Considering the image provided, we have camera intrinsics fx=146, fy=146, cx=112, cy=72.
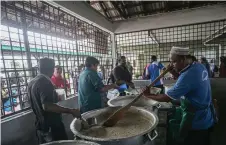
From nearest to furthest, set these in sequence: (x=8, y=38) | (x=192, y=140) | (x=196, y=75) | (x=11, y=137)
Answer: (x=196, y=75) < (x=192, y=140) < (x=11, y=137) < (x=8, y=38)

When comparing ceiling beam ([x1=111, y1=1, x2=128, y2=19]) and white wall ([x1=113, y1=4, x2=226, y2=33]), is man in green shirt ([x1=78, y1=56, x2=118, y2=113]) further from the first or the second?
white wall ([x1=113, y1=4, x2=226, y2=33])

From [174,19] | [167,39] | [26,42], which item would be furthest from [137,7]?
[26,42]

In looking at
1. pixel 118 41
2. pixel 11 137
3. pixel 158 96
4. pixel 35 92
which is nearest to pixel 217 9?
pixel 118 41

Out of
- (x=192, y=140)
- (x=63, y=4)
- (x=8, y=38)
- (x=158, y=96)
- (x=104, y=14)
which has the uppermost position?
(x=104, y=14)

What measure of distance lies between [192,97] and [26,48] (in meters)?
2.30

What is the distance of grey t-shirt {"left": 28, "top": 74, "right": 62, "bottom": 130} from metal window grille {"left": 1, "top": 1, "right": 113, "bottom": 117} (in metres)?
0.54

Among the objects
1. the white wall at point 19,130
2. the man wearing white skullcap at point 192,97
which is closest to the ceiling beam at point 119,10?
the man wearing white skullcap at point 192,97

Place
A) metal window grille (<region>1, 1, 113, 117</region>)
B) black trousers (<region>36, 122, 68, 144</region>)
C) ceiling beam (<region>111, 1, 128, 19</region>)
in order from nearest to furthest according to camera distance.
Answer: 1. black trousers (<region>36, 122, 68, 144</region>)
2. metal window grille (<region>1, 1, 113, 117</region>)
3. ceiling beam (<region>111, 1, 128, 19</region>)

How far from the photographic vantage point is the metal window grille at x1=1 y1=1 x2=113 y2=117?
1960 millimetres

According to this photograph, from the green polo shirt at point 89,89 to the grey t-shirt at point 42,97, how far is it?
59 cm

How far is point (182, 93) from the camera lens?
1.53 metres

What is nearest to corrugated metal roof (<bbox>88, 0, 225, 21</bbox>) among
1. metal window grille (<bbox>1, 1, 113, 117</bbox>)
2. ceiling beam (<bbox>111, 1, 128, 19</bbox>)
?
ceiling beam (<bbox>111, 1, 128, 19</bbox>)

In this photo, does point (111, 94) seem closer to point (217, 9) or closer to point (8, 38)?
point (8, 38)

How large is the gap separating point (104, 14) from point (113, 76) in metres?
1.91
